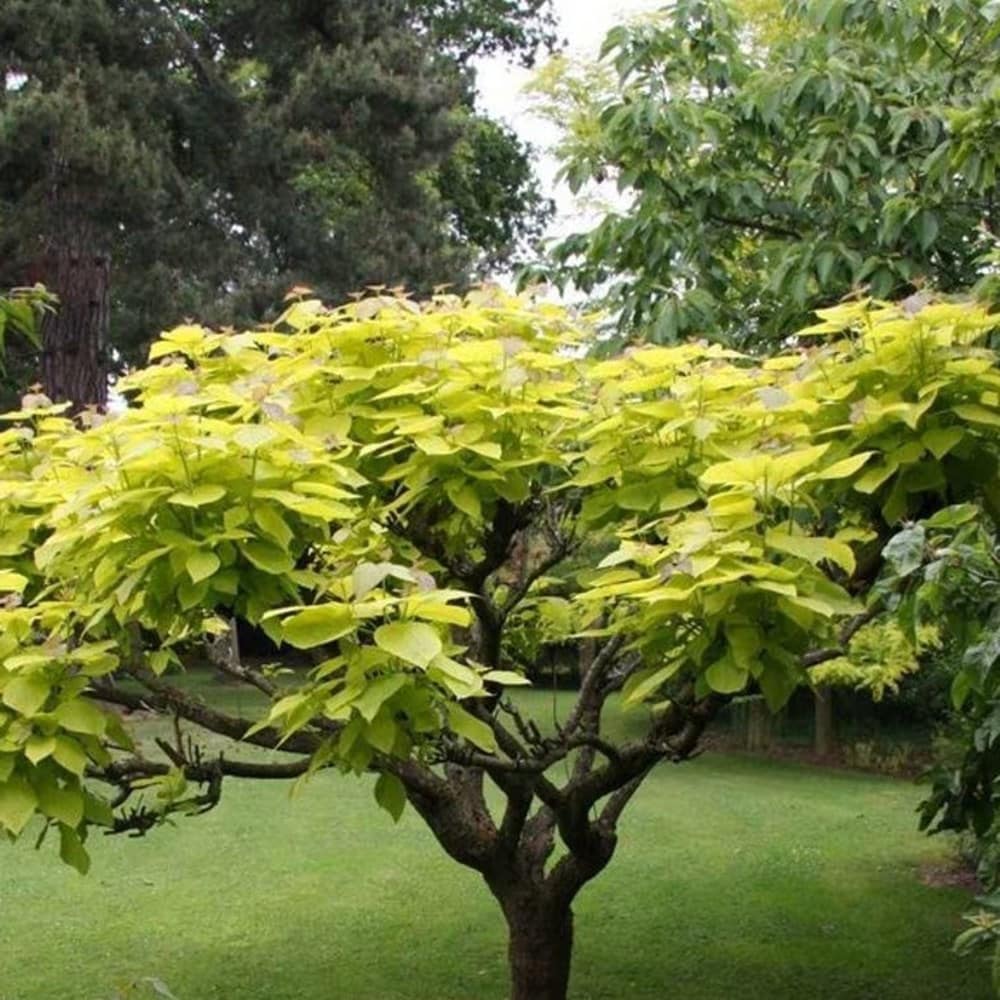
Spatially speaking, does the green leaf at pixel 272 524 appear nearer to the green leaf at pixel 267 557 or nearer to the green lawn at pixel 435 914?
the green leaf at pixel 267 557

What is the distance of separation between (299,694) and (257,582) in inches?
9.0

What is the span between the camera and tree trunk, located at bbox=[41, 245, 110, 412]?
42.7ft

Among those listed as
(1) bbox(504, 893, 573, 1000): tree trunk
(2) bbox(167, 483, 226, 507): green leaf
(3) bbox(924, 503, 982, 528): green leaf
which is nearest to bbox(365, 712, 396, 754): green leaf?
(2) bbox(167, 483, 226, 507): green leaf

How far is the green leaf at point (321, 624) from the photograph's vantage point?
7.35 feet

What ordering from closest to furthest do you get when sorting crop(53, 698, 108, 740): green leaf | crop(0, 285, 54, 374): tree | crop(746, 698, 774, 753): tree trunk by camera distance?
crop(53, 698, 108, 740): green leaf, crop(0, 285, 54, 374): tree, crop(746, 698, 774, 753): tree trunk

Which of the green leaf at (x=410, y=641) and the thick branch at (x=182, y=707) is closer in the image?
the green leaf at (x=410, y=641)

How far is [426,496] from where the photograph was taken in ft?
9.73

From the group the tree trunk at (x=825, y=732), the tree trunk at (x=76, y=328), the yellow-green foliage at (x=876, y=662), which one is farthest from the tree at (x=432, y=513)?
the tree trunk at (x=825, y=732)

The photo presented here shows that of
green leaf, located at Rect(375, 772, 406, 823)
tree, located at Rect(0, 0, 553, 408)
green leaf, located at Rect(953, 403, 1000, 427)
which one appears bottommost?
green leaf, located at Rect(375, 772, 406, 823)

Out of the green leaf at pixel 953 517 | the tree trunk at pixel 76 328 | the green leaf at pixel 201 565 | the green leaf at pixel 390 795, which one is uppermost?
the tree trunk at pixel 76 328

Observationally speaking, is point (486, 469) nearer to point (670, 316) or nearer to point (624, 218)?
point (670, 316)

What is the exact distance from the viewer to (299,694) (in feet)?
8.07

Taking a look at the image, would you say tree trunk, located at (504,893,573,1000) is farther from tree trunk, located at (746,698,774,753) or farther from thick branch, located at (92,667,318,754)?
tree trunk, located at (746,698,774,753)

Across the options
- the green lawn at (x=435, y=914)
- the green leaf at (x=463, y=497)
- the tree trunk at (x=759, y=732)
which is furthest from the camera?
the tree trunk at (x=759, y=732)
